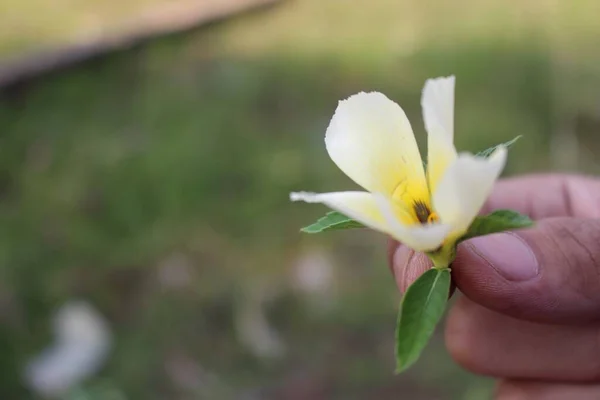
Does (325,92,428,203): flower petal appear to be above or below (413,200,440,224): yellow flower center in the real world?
above

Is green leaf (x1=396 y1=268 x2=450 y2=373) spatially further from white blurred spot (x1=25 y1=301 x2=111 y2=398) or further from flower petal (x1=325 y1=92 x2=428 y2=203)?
white blurred spot (x1=25 y1=301 x2=111 y2=398)

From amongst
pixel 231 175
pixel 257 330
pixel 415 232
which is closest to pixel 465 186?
pixel 415 232

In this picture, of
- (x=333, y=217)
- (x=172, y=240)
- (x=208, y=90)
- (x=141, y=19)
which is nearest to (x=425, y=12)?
(x=208, y=90)

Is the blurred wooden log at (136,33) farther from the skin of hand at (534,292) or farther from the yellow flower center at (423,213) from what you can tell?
the yellow flower center at (423,213)

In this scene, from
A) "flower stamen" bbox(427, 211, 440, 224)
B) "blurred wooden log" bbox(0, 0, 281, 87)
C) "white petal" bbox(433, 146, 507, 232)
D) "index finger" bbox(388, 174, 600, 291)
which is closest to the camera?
"white petal" bbox(433, 146, 507, 232)

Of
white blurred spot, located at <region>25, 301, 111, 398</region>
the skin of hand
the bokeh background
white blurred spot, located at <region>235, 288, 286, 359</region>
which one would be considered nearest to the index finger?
the skin of hand

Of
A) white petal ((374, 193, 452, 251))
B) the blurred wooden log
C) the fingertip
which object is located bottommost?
the blurred wooden log

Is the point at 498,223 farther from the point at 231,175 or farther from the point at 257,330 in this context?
the point at 231,175
